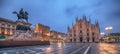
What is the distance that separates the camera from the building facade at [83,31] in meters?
128

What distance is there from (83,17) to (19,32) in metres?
91.5

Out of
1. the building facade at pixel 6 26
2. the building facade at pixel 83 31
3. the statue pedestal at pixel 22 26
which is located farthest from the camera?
the building facade at pixel 83 31

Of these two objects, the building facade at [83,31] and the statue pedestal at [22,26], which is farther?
the building facade at [83,31]

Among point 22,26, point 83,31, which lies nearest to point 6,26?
point 22,26

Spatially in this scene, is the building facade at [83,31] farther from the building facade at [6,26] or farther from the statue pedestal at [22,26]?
the statue pedestal at [22,26]

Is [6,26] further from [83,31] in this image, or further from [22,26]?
[83,31]

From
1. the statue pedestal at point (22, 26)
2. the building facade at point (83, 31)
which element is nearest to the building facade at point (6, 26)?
the statue pedestal at point (22, 26)

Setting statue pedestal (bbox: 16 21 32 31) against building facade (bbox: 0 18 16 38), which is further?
building facade (bbox: 0 18 16 38)

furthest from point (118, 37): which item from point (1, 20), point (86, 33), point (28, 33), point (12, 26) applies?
point (28, 33)

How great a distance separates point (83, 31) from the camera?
130 metres

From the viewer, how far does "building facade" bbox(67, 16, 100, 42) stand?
12775 centimetres

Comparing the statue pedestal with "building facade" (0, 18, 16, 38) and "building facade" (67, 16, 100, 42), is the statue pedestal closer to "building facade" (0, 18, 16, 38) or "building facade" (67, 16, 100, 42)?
"building facade" (0, 18, 16, 38)

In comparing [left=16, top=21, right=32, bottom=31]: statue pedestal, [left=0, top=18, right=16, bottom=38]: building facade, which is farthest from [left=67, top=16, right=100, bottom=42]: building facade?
[left=16, top=21, right=32, bottom=31]: statue pedestal

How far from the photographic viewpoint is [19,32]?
45625mm
